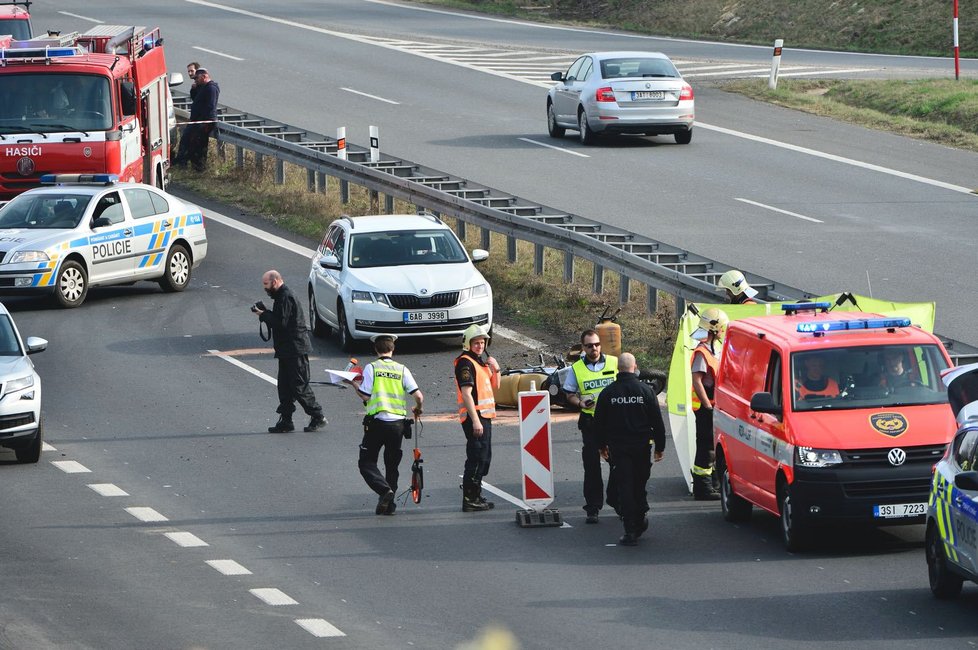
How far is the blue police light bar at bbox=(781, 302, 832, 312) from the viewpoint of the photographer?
15.7 m

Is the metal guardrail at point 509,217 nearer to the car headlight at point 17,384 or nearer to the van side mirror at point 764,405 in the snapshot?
the van side mirror at point 764,405

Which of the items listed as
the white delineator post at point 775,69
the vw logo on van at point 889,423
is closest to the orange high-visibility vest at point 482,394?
the vw logo on van at point 889,423

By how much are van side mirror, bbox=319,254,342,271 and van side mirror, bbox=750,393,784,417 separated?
9992 mm

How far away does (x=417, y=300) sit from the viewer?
22344mm

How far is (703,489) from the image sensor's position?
16.4 m

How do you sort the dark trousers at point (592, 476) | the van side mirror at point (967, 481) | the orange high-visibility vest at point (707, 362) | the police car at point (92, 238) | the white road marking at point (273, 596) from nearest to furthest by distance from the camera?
the van side mirror at point (967, 481) → the white road marking at point (273, 596) → the dark trousers at point (592, 476) → the orange high-visibility vest at point (707, 362) → the police car at point (92, 238)

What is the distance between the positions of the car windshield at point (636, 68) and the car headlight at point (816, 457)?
22111mm

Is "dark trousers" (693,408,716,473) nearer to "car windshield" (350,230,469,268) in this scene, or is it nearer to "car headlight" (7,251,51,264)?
"car windshield" (350,230,469,268)

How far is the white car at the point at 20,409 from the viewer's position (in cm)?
1705

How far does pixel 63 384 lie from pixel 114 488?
4945mm

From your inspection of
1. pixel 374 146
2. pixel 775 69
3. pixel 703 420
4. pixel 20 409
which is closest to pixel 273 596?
pixel 703 420

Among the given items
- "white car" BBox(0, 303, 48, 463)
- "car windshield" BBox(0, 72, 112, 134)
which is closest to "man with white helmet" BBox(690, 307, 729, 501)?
"white car" BBox(0, 303, 48, 463)

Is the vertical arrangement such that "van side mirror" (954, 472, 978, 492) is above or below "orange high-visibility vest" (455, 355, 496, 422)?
above

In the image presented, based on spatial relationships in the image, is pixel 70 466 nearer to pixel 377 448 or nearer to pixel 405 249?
pixel 377 448
